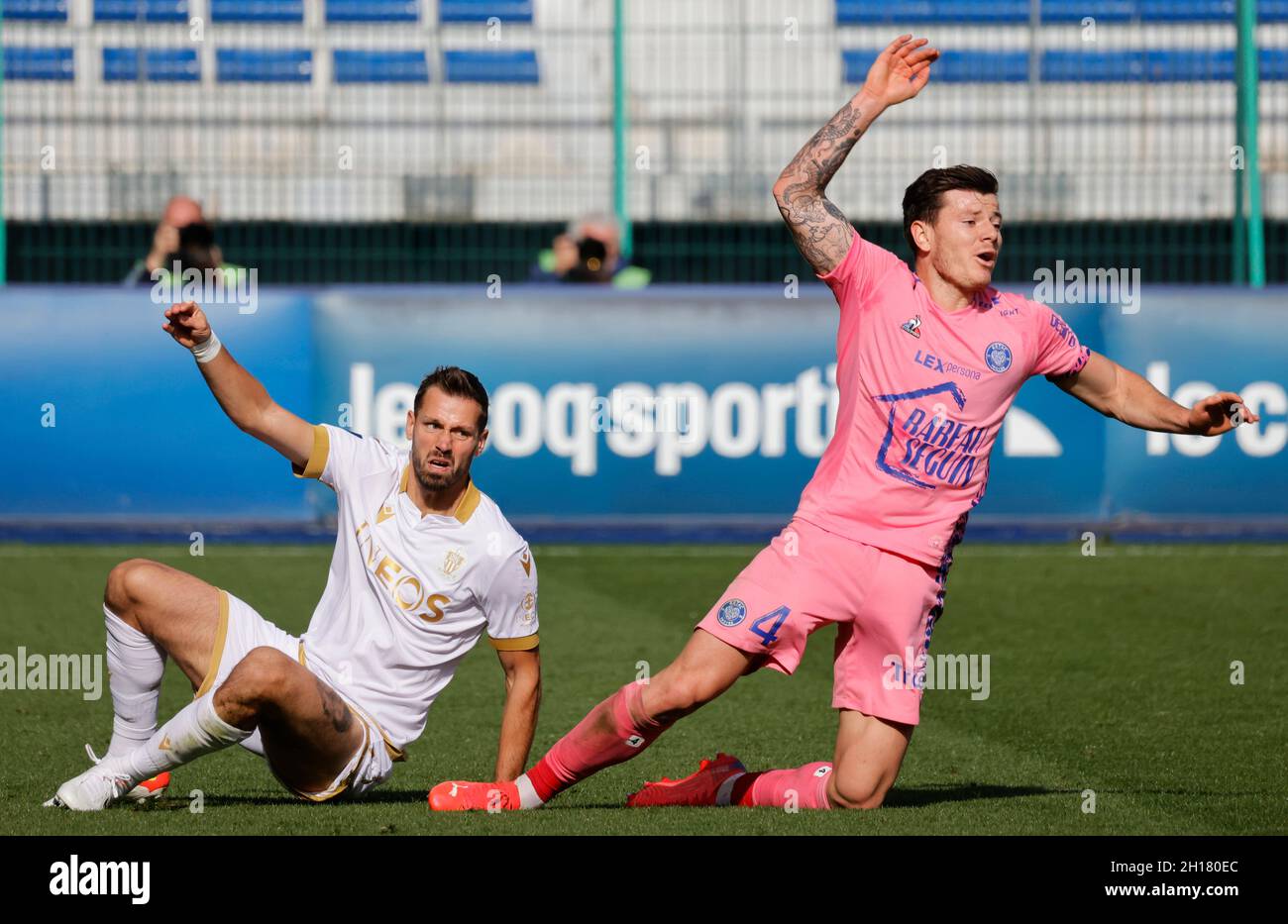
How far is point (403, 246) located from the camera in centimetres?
1507

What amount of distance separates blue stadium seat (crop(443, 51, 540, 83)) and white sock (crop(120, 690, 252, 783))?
35.5 ft

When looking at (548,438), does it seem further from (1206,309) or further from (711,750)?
(711,750)

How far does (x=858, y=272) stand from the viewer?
5.81 m

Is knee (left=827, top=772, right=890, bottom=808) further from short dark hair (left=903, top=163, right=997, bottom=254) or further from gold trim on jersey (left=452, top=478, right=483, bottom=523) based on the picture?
short dark hair (left=903, top=163, right=997, bottom=254)

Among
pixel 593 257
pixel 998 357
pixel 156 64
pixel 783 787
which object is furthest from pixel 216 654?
pixel 156 64

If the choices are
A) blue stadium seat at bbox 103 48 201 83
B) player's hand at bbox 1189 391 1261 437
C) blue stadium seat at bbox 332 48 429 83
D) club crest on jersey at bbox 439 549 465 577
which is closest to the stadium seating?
blue stadium seat at bbox 332 48 429 83

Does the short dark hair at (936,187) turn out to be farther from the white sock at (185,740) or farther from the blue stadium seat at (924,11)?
the blue stadium seat at (924,11)

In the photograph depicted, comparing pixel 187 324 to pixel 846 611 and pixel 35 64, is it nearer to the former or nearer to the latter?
pixel 846 611

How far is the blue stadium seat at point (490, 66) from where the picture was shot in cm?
1574

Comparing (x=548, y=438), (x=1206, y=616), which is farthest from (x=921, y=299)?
(x=548, y=438)

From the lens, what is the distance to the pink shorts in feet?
18.3

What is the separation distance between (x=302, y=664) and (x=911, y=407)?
1821 millimetres

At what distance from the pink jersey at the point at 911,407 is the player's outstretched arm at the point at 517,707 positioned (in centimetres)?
88

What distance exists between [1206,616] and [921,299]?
466 centimetres
